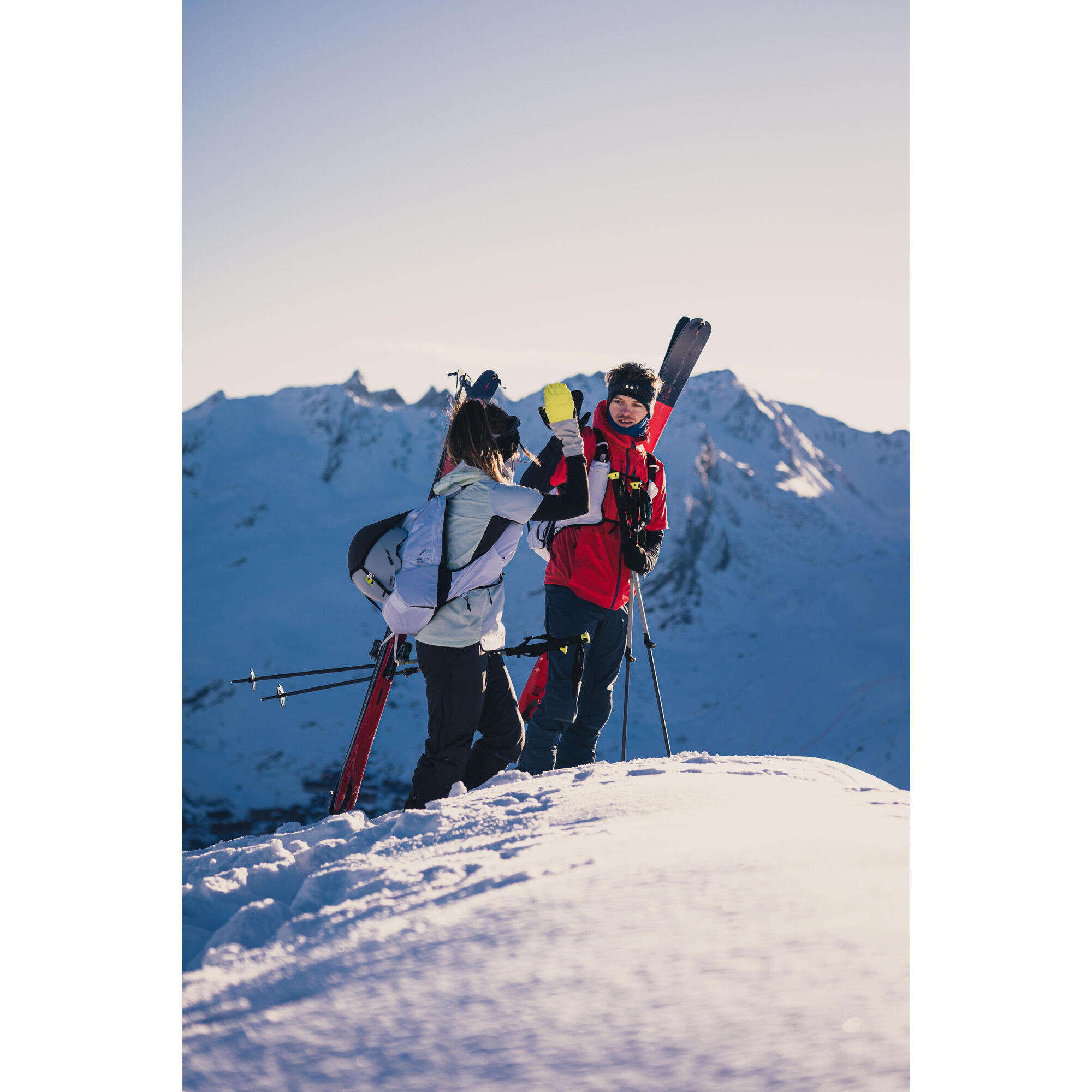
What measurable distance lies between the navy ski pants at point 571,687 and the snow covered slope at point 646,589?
33.2 ft

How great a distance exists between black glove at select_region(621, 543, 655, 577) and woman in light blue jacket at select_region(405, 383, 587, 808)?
26.7 inches

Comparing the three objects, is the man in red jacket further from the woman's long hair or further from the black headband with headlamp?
the woman's long hair

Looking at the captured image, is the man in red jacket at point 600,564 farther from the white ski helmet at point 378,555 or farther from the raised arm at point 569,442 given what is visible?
the white ski helmet at point 378,555

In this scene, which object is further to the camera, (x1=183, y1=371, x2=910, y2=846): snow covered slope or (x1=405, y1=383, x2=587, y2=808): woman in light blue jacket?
(x1=183, y1=371, x2=910, y2=846): snow covered slope

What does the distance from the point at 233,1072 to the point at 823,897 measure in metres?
1.42

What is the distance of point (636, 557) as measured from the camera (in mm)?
3746

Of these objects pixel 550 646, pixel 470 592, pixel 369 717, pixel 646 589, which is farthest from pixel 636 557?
pixel 646 589

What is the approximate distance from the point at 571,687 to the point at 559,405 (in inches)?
51.9

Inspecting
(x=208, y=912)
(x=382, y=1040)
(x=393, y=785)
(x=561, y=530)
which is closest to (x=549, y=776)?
(x=561, y=530)

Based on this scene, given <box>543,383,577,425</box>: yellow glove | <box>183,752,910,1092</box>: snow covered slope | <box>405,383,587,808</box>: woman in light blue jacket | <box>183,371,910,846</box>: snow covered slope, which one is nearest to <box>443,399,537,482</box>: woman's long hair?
<box>405,383,587,808</box>: woman in light blue jacket

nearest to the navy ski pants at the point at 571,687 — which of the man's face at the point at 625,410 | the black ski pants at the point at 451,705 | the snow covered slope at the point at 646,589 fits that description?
the black ski pants at the point at 451,705

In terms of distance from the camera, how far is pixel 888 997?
171cm

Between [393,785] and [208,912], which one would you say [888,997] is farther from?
[393,785]

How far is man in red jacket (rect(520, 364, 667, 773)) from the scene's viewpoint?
3.71 metres
